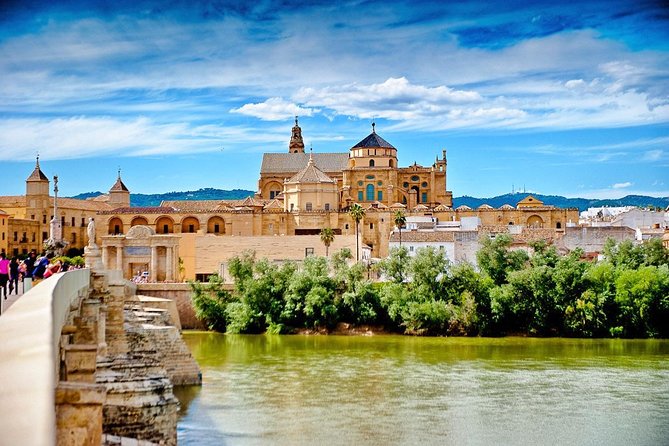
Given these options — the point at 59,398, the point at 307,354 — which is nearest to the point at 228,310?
the point at 307,354

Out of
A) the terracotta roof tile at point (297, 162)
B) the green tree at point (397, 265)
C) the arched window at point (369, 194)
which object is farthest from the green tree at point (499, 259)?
the terracotta roof tile at point (297, 162)

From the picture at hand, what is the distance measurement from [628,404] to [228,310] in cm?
1953

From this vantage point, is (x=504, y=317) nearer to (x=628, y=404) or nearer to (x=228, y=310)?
(x=228, y=310)

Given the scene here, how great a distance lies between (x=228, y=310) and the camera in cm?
3606

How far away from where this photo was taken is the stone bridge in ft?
14.2

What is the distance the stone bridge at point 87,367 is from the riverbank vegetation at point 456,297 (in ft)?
18.3

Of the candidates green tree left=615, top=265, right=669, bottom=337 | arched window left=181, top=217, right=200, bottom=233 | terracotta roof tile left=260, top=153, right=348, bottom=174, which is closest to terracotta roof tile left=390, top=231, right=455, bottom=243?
green tree left=615, top=265, right=669, bottom=337

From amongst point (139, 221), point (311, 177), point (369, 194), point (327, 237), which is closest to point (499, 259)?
point (327, 237)

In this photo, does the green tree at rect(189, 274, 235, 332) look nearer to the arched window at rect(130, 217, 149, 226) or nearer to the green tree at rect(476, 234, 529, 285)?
the green tree at rect(476, 234, 529, 285)

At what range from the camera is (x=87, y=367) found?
397 inches

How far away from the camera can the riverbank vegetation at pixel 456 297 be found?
3388cm

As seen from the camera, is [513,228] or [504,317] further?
[513,228]

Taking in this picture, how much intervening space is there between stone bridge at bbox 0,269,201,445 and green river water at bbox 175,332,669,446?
1717 millimetres

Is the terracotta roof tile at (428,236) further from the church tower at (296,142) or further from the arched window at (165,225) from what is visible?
the church tower at (296,142)
